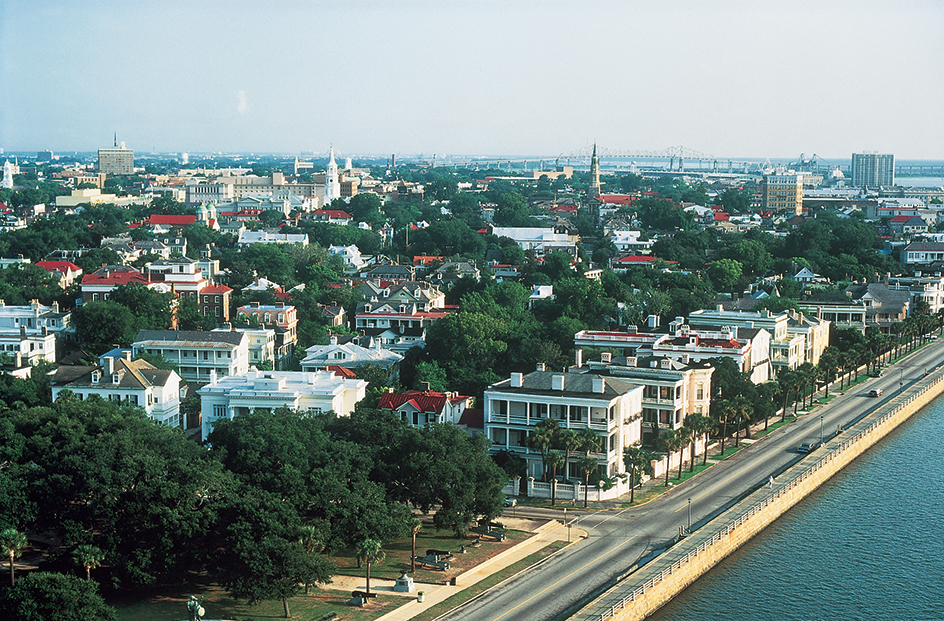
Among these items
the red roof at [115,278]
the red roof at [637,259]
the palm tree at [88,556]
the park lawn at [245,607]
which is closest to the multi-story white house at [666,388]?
the park lawn at [245,607]

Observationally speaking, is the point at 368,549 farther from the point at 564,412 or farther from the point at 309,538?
the point at 564,412

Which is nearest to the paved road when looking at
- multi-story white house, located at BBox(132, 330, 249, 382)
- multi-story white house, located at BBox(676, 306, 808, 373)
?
multi-story white house, located at BBox(676, 306, 808, 373)

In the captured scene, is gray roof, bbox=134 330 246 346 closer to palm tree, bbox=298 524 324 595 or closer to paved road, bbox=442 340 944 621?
paved road, bbox=442 340 944 621

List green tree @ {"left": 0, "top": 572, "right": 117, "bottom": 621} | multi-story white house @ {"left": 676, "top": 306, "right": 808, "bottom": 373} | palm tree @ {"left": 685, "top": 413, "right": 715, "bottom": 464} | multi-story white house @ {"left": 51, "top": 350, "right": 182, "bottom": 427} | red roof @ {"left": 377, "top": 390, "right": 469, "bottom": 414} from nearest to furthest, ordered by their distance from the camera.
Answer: green tree @ {"left": 0, "top": 572, "right": 117, "bottom": 621}, palm tree @ {"left": 685, "top": 413, "right": 715, "bottom": 464}, red roof @ {"left": 377, "top": 390, "right": 469, "bottom": 414}, multi-story white house @ {"left": 51, "top": 350, "right": 182, "bottom": 427}, multi-story white house @ {"left": 676, "top": 306, "right": 808, "bottom": 373}

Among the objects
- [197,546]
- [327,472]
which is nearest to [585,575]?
[327,472]

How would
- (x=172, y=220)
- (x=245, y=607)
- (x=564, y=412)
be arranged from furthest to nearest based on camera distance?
(x=172, y=220), (x=564, y=412), (x=245, y=607)

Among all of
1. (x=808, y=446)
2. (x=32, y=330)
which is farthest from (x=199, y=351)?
(x=808, y=446)

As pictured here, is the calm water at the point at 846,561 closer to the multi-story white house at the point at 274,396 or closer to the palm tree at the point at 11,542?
the multi-story white house at the point at 274,396
